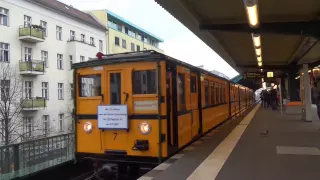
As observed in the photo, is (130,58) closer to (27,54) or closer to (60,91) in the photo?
(27,54)

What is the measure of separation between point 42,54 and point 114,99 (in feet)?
90.4

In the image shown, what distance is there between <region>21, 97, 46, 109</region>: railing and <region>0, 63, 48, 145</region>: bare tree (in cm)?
43

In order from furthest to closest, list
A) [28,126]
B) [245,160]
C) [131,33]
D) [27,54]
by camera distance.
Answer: [131,33] → [27,54] → [28,126] → [245,160]

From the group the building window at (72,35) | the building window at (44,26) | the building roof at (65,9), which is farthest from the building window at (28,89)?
Result: the building window at (72,35)

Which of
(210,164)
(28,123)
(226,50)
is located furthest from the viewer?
(28,123)

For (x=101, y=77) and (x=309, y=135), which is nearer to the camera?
(x=101, y=77)

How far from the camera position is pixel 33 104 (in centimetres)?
2991

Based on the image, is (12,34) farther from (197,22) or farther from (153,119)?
(153,119)

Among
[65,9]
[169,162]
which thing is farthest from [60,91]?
[169,162]

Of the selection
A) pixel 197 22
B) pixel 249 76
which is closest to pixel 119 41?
pixel 249 76

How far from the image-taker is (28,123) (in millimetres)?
30031

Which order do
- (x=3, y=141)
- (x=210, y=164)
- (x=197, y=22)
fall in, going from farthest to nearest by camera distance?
(x=3, y=141), (x=197, y=22), (x=210, y=164)

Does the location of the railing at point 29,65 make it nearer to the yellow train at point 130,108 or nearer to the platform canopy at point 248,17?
the platform canopy at point 248,17

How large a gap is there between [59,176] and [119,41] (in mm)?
42372
